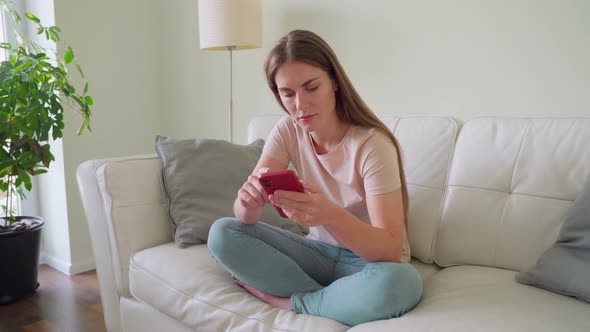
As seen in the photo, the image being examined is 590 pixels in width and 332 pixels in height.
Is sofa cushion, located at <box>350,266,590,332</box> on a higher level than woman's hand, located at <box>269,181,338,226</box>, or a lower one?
lower

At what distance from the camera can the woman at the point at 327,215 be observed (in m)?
1.06

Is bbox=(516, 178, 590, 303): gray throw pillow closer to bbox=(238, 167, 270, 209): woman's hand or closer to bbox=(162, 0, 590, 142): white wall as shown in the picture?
bbox=(162, 0, 590, 142): white wall

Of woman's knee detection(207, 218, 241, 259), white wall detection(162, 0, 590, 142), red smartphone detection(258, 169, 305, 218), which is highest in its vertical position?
white wall detection(162, 0, 590, 142)

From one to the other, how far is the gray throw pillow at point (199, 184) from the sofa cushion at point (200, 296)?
0.08m

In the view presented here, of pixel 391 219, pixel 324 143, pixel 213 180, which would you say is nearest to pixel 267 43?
pixel 213 180

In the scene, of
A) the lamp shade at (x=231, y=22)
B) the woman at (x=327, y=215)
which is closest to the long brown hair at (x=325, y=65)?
the woman at (x=327, y=215)

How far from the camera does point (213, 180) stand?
5.41ft

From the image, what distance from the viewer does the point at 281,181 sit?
41.4 inches

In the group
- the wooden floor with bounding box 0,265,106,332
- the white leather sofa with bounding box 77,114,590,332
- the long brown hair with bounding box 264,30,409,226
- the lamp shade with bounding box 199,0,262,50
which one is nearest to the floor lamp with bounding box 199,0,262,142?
the lamp shade with bounding box 199,0,262,50

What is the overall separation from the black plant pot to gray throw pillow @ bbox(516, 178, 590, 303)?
2060 millimetres

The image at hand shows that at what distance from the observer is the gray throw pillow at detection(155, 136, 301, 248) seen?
1.59 metres

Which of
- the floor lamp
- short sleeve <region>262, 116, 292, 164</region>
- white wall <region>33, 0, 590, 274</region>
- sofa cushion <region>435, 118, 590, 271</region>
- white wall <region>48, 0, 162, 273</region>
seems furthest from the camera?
white wall <region>48, 0, 162, 273</region>

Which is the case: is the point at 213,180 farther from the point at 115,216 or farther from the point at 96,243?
the point at 96,243

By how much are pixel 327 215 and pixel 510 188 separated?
67 cm
